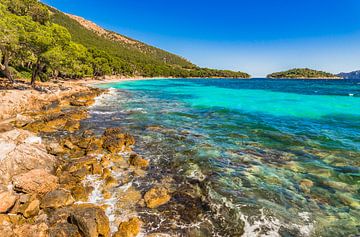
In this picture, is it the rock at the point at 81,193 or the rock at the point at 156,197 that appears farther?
the rock at the point at 81,193

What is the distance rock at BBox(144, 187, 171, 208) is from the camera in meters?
10.9

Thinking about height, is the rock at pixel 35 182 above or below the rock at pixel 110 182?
above

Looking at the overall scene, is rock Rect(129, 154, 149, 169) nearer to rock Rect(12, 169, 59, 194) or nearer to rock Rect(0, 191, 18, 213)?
rock Rect(12, 169, 59, 194)

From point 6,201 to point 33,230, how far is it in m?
2.25

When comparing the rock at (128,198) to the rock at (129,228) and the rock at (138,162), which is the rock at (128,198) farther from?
the rock at (138,162)

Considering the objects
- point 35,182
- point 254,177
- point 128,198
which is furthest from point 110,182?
point 254,177

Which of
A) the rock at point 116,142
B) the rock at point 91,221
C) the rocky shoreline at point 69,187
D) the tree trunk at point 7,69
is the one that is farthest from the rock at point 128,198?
the tree trunk at point 7,69

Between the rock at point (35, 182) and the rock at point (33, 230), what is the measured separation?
2.53 metres

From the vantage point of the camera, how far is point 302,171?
566 inches

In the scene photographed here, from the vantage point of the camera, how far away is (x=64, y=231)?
874 centimetres

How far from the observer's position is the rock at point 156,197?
1086cm

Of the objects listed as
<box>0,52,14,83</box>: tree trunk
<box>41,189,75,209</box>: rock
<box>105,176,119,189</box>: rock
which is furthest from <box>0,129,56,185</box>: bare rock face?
<box>0,52,14,83</box>: tree trunk

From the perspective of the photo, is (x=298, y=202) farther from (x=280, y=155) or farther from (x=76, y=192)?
(x=76, y=192)

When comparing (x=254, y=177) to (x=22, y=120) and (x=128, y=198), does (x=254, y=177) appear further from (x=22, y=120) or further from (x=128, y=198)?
(x=22, y=120)
